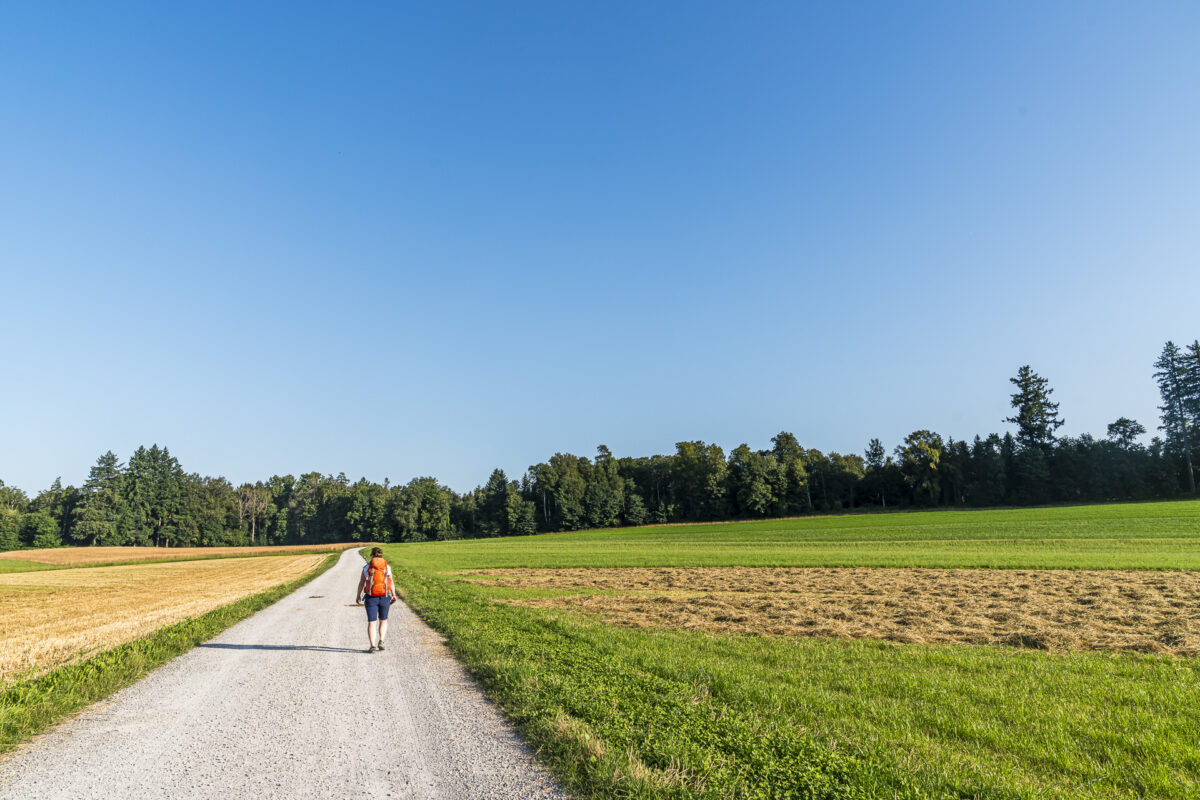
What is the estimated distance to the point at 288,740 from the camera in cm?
697

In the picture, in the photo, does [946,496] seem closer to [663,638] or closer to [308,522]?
[663,638]

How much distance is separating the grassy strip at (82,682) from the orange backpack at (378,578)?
13.6ft

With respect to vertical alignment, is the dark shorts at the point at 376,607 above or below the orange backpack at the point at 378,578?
below

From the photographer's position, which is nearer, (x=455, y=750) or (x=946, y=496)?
(x=455, y=750)

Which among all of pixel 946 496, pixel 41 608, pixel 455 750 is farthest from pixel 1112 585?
pixel 946 496

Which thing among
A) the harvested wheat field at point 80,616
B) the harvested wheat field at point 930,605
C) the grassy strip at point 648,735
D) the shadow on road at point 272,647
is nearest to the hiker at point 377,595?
the shadow on road at point 272,647

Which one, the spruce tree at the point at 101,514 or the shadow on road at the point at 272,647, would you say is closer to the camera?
the shadow on road at the point at 272,647

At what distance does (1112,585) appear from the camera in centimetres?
1997

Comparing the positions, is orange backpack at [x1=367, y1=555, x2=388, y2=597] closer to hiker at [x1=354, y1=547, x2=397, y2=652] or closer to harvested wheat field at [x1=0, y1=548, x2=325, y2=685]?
hiker at [x1=354, y1=547, x2=397, y2=652]

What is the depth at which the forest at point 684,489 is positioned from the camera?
9412 cm

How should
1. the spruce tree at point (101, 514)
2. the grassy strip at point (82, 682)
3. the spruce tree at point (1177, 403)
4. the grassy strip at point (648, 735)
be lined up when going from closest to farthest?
the grassy strip at point (648, 735), the grassy strip at point (82, 682), the spruce tree at point (1177, 403), the spruce tree at point (101, 514)

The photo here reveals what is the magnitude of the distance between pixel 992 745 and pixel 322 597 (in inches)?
1032

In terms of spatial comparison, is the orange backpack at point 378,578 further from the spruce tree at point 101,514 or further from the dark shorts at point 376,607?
the spruce tree at point 101,514

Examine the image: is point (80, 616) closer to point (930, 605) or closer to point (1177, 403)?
point (930, 605)
